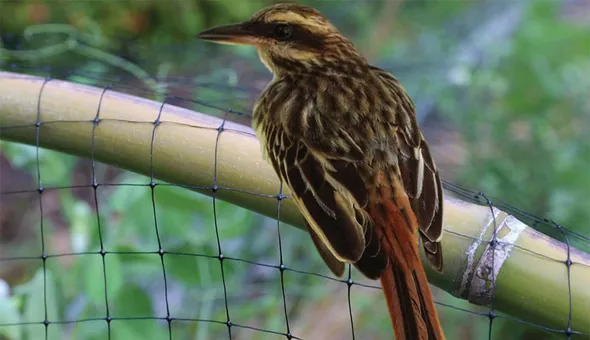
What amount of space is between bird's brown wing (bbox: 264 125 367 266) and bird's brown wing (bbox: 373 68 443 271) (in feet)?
0.23

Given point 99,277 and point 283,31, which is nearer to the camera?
point 283,31

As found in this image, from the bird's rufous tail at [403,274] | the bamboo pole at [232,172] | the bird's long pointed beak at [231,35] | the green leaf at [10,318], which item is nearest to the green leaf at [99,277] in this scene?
the green leaf at [10,318]

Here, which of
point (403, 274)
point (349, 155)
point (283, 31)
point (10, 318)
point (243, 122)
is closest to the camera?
point (403, 274)

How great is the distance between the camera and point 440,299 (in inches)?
84.8

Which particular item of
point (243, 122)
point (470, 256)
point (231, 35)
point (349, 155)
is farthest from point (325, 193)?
point (243, 122)

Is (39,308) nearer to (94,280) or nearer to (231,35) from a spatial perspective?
(94,280)

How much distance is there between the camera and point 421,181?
100 centimetres

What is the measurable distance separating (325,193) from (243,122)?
1.27m

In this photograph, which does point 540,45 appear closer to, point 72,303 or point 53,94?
point 72,303

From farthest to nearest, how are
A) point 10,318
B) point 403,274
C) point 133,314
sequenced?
point 133,314
point 10,318
point 403,274

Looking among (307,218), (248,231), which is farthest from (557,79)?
(307,218)

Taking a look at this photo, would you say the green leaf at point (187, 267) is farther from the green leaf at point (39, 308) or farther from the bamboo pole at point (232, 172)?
the bamboo pole at point (232, 172)

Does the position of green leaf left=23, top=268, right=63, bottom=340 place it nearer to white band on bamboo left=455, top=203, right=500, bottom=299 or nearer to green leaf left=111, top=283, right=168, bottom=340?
green leaf left=111, top=283, right=168, bottom=340

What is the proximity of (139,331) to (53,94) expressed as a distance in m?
0.65
